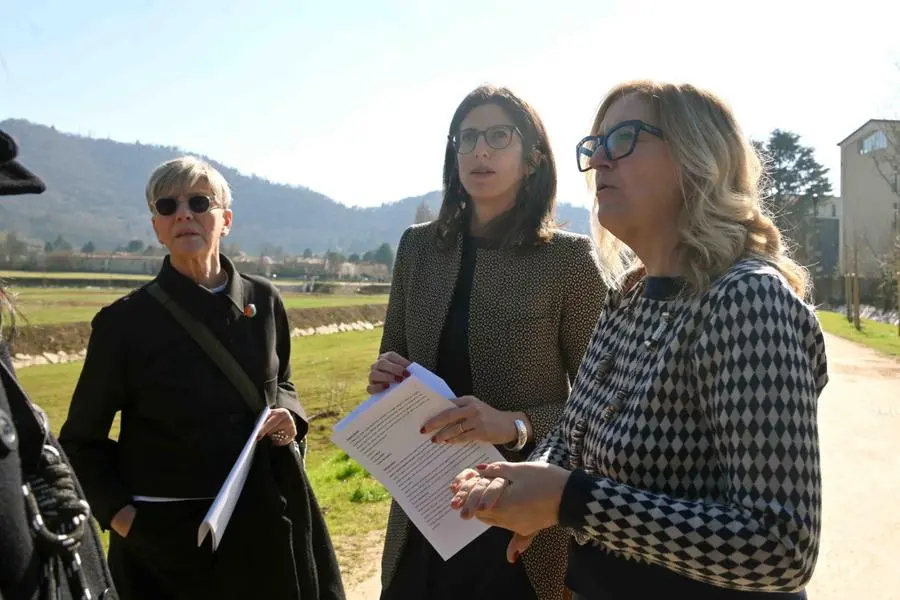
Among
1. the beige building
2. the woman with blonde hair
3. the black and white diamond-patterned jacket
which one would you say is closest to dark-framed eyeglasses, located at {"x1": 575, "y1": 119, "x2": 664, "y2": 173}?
the woman with blonde hair

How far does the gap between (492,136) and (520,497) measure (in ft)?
5.67

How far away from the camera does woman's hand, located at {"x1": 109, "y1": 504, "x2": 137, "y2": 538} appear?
3.26 m

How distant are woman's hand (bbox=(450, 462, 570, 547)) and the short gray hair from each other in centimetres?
231

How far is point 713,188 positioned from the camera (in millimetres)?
2107

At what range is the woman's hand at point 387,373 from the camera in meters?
2.96

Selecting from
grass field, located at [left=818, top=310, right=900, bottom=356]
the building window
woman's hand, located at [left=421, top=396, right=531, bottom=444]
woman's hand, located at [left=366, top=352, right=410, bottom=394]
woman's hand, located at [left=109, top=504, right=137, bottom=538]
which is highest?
the building window

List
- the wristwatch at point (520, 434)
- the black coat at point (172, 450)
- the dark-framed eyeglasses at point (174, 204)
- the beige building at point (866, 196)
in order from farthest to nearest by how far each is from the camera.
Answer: the beige building at point (866, 196), the dark-framed eyeglasses at point (174, 204), the black coat at point (172, 450), the wristwatch at point (520, 434)

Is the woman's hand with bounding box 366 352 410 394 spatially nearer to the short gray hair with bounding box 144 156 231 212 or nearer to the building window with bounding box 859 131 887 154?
the short gray hair with bounding box 144 156 231 212

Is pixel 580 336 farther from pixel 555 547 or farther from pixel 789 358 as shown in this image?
pixel 789 358

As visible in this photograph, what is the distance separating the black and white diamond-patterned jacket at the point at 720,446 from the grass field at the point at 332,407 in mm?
4314

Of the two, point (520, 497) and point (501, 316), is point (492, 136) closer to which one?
point (501, 316)

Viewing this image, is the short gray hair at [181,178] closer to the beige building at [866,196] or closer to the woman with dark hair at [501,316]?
the woman with dark hair at [501,316]

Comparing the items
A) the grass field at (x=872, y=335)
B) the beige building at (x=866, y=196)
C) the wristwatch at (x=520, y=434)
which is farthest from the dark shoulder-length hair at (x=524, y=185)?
the beige building at (x=866, y=196)

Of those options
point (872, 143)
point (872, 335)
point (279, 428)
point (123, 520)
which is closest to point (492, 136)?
point (279, 428)
